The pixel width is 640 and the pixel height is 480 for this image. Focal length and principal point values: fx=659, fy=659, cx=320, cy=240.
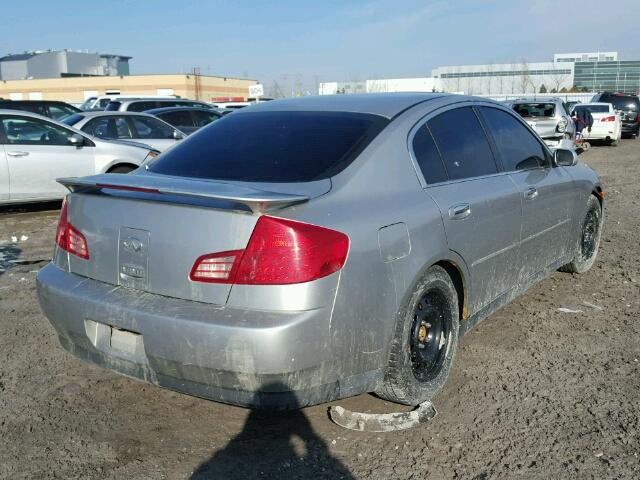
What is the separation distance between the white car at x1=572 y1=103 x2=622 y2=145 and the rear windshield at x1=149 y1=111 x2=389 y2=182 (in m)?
21.9

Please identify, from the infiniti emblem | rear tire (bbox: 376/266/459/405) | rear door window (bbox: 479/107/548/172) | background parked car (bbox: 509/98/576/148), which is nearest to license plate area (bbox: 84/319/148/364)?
the infiniti emblem

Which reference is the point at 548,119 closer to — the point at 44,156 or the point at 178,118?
the point at 178,118

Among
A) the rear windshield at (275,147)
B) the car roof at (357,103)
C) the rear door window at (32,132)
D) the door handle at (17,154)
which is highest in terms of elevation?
the car roof at (357,103)

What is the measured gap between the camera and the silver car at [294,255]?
2.82 meters

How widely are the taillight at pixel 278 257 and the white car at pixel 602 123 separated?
75.2 ft

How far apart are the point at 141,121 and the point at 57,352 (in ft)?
28.5

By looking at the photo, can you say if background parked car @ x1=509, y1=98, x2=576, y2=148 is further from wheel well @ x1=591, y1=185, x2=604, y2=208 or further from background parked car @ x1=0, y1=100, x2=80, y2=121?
background parked car @ x1=0, y1=100, x2=80, y2=121

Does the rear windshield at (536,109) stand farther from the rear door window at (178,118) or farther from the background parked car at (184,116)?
the rear door window at (178,118)

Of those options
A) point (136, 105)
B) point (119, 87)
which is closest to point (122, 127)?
point (136, 105)

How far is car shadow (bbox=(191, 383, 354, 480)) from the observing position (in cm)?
296

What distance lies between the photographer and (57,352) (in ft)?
14.4

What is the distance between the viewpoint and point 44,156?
959cm

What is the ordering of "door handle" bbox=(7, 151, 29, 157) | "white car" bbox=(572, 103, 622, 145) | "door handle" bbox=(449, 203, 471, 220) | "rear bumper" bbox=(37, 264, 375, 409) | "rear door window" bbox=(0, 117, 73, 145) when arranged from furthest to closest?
"white car" bbox=(572, 103, 622, 145), "rear door window" bbox=(0, 117, 73, 145), "door handle" bbox=(7, 151, 29, 157), "door handle" bbox=(449, 203, 471, 220), "rear bumper" bbox=(37, 264, 375, 409)

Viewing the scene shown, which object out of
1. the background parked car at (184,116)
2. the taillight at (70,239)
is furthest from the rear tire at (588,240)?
the background parked car at (184,116)
